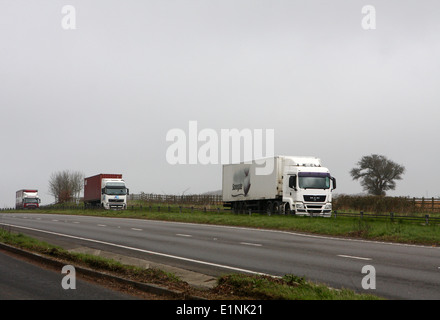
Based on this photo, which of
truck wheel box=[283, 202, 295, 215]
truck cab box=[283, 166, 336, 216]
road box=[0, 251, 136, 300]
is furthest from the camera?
truck wheel box=[283, 202, 295, 215]

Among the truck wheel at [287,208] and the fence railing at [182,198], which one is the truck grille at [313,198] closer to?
the truck wheel at [287,208]

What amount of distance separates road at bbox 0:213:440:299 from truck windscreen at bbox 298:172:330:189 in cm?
1367

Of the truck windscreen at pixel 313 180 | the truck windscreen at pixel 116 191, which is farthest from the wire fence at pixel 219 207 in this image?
the truck windscreen at pixel 116 191

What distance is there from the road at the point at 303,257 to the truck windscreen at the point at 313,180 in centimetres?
1367

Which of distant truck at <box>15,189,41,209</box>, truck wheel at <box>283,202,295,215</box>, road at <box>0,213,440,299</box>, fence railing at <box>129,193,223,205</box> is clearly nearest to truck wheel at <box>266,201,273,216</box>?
truck wheel at <box>283,202,295,215</box>

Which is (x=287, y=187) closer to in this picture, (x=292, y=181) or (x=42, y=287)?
(x=292, y=181)

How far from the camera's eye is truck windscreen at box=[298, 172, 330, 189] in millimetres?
35156

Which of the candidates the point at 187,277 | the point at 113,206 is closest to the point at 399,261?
the point at 187,277

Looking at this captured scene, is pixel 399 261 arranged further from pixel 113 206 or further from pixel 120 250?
pixel 113 206

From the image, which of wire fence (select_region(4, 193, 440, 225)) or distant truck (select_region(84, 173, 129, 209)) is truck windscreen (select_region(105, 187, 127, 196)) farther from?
wire fence (select_region(4, 193, 440, 225))

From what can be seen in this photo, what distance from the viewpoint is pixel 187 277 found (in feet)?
34.8

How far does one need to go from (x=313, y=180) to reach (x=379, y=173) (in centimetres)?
6002

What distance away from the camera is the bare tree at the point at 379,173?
90688 mm
